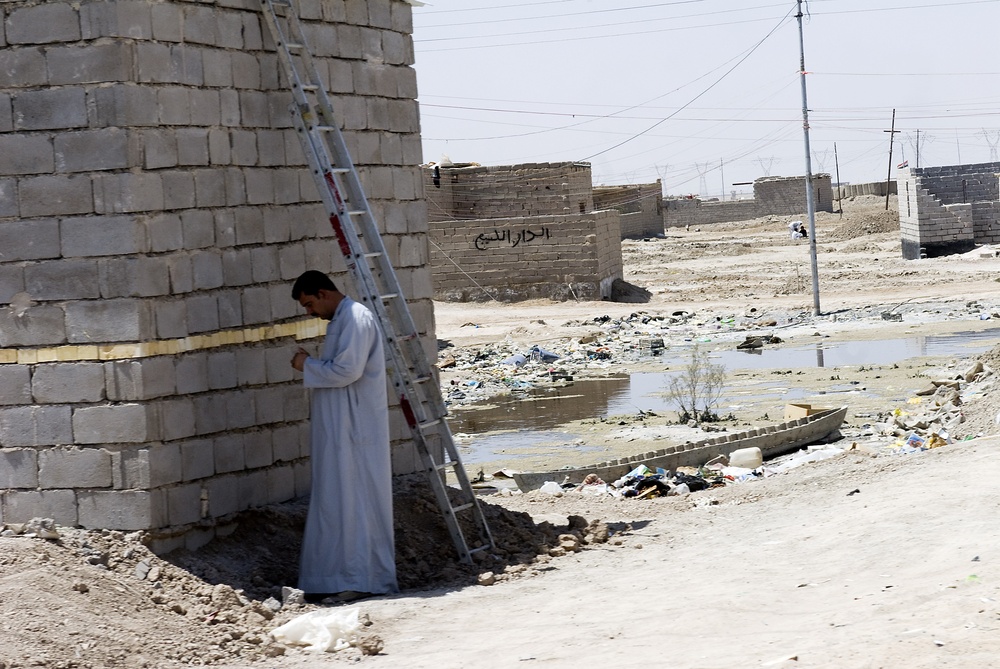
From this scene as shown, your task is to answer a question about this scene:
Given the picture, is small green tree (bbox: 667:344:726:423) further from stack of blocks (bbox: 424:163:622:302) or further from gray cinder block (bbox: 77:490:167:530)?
stack of blocks (bbox: 424:163:622:302)

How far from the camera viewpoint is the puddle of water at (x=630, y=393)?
46.6 feet

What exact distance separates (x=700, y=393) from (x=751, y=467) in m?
4.79

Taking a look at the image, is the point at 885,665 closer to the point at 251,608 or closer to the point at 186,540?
the point at 251,608

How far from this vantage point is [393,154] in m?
8.05

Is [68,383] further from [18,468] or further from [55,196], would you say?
[55,196]

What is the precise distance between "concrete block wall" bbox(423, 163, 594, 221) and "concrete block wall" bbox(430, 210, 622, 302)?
169 centimetres

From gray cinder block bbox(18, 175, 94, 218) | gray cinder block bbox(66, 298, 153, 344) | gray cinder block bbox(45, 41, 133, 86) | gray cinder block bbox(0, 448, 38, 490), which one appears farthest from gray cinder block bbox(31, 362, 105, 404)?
gray cinder block bbox(45, 41, 133, 86)

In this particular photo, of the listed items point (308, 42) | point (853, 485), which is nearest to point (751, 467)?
point (853, 485)

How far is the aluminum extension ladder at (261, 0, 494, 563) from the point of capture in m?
6.72

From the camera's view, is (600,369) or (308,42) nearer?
(308,42)

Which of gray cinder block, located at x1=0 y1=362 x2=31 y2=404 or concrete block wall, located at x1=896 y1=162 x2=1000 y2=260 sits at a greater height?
concrete block wall, located at x1=896 y1=162 x2=1000 y2=260

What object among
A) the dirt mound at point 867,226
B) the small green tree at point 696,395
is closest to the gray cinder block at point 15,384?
the small green tree at point 696,395

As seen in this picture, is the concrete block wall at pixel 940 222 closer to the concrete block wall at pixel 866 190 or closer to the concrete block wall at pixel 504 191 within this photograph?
the concrete block wall at pixel 504 191

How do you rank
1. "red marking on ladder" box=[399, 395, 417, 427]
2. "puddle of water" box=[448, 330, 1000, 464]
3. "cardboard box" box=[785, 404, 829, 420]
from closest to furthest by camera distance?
"red marking on ladder" box=[399, 395, 417, 427], "cardboard box" box=[785, 404, 829, 420], "puddle of water" box=[448, 330, 1000, 464]
